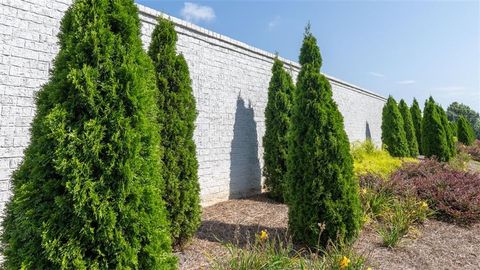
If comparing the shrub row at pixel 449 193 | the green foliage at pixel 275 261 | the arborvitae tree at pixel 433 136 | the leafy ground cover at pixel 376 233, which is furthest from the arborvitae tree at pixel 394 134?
the green foliage at pixel 275 261

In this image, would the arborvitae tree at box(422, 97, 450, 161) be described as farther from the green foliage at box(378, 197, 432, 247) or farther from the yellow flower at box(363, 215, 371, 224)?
the yellow flower at box(363, 215, 371, 224)

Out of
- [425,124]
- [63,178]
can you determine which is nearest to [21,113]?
[63,178]

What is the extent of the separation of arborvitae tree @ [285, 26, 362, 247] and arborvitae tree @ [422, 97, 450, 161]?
9.92 metres

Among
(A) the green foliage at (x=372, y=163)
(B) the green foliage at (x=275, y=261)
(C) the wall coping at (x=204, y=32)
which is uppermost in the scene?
(C) the wall coping at (x=204, y=32)

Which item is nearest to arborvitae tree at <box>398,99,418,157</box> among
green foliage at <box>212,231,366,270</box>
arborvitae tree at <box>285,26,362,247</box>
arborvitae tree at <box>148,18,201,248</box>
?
arborvitae tree at <box>285,26,362,247</box>

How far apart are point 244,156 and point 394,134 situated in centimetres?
822

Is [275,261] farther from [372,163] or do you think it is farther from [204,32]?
[372,163]

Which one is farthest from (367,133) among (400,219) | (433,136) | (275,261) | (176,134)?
(275,261)

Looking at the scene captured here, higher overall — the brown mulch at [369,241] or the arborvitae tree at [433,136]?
the arborvitae tree at [433,136]

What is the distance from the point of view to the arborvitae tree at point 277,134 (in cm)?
627

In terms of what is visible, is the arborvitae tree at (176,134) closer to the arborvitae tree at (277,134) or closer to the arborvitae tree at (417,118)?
the arborvitae tree at (277,134)

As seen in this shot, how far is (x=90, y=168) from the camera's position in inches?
73.7

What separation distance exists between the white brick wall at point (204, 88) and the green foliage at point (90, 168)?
153 cm

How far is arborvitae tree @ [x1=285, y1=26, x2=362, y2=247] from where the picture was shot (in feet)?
12.0
